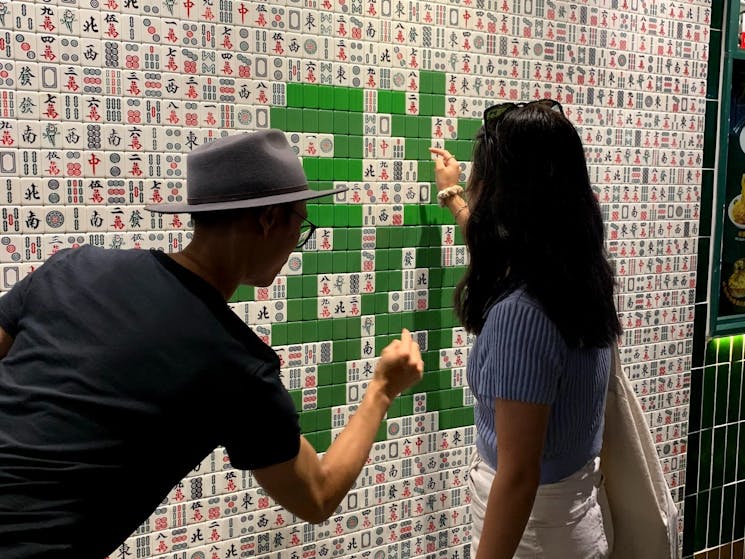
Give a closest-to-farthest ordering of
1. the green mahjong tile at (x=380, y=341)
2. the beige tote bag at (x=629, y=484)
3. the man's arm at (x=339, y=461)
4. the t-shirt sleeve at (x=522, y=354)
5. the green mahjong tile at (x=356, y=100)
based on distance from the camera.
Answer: the man's arm at (x=339, y=461) < the t-shirt sleeve at (x=522, y=354) < the beige tote bag at (x=629, y=484) < the green mahjong tile at (x=356, y=100) < the green mahjong tile at (x=380, y=341)

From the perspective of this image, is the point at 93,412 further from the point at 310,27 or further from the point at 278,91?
the point at 310,27

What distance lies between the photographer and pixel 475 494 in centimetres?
147

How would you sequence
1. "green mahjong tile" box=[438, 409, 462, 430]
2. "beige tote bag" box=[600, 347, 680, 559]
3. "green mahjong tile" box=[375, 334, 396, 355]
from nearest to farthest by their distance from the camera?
"beige tote bag" box=[600, 347, 680, 559] → "green mahjong tile" box=[375, 334, 396, 355] → "green mahjong tile" box=[438, 409, 462, 430]

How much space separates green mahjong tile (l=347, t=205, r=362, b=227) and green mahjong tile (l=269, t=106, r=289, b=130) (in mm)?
247

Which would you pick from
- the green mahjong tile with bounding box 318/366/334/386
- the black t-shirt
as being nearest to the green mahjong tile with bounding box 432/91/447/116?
the green mahjong tile with bounding box 318/366/334/386

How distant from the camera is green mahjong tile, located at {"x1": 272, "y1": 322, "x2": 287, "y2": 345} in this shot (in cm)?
178

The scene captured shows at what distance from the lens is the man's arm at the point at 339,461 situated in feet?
3.78

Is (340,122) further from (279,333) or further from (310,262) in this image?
(279,333)

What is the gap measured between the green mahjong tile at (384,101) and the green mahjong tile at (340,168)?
0.14m

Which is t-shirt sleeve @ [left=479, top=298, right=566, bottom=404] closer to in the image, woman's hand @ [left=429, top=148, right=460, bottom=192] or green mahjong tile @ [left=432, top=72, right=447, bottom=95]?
woman's hand @ [left=429, top=148, right=460, bottom=192]

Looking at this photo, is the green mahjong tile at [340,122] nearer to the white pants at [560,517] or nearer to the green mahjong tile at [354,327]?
the green mahjong tile at [354,327]

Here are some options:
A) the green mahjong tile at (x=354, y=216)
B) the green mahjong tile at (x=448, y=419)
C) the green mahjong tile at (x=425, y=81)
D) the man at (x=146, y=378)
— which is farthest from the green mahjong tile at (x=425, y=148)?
the man at (x=146, y=378)

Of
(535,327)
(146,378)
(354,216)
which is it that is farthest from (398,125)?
(146,378)

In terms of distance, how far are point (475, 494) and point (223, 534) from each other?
0.60 m
